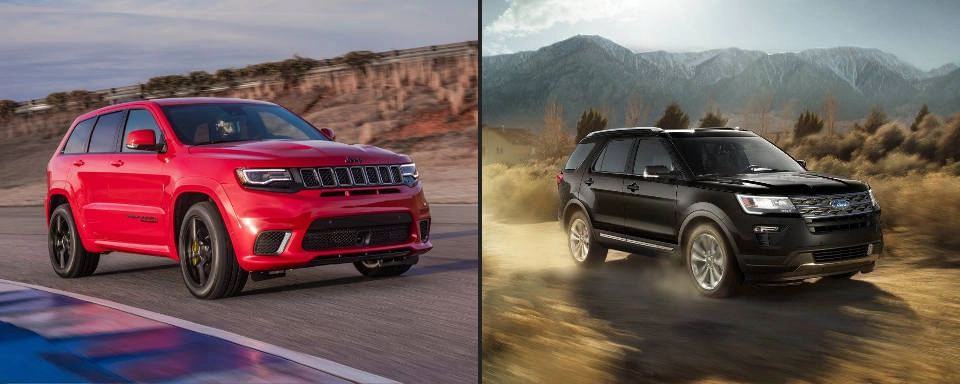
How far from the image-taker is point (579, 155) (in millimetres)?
5855

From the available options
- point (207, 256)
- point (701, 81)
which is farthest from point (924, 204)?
point (207, 256)

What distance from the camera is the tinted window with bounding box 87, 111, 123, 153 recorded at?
1036cm

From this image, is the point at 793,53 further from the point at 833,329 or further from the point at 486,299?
the point at 486,299

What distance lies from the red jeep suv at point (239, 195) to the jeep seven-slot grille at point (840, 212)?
449 cm

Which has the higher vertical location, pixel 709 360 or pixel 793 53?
pixel 793 53

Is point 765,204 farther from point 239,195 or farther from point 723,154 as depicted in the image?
point 239,195

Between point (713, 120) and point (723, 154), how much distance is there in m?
0.19

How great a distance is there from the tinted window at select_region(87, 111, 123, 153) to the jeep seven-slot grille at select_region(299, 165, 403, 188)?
2.48m

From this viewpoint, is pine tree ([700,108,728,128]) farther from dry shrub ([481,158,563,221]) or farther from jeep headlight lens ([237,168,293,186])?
jeep headlight lens ([237,168,293,186])

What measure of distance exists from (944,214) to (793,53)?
1065 millimetres

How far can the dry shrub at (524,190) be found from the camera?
5.95 meters

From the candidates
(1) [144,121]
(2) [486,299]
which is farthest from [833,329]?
(1) [144,121]

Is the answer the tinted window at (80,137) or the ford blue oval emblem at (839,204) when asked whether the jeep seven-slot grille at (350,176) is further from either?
the ford blue oval emblem at (839,204)

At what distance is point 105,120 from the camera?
35.0 feet
